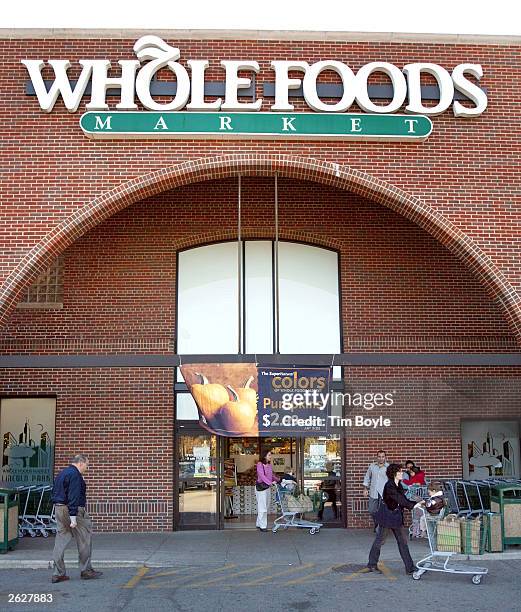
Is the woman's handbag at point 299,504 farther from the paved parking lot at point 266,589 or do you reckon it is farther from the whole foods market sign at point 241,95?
the whole foods market sign at point 241,95

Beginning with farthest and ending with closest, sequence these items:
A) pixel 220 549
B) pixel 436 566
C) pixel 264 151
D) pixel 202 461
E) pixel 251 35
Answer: pixel 202 461, pixel 251 35, pixel 264 151, pixel 220 549, pixel 436 566

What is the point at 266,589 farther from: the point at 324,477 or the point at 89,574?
the point at 324,477

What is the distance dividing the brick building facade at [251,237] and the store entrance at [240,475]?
0.38 meters

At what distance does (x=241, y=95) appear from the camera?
1294 centimetres

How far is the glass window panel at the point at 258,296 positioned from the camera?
50.5 feet

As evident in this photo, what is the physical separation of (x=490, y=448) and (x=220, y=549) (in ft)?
21.0

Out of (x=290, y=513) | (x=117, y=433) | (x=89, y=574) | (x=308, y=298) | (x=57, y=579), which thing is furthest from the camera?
(x=308, y=298)

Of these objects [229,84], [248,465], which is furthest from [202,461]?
[229,84]

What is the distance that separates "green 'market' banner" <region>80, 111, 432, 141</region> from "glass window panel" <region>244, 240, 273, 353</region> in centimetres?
340

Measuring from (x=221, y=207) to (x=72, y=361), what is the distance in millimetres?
4584

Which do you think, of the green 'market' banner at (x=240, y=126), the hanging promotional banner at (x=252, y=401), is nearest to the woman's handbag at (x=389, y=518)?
the hanging promotional banner at (x=252, y=401)

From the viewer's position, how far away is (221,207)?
15.5 meters

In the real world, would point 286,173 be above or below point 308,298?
above

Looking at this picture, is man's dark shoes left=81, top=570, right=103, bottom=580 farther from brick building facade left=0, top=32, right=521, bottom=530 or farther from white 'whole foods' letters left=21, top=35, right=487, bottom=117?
white 'whole foods' letters left=21, top=35, right=487, bottom=117
